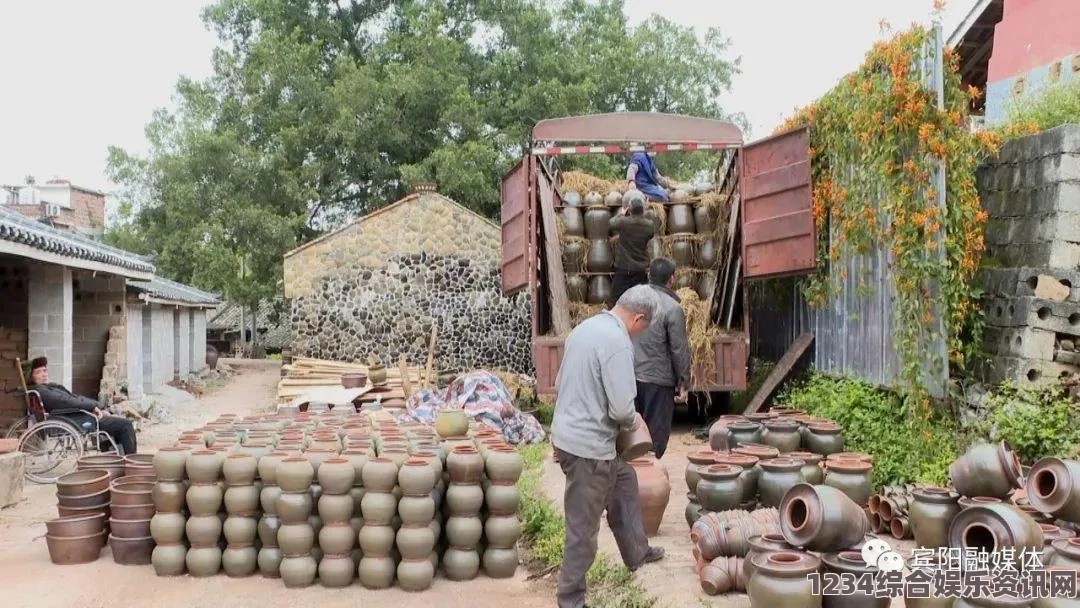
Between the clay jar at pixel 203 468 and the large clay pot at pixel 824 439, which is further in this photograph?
the large clay pot at pixel 824 439

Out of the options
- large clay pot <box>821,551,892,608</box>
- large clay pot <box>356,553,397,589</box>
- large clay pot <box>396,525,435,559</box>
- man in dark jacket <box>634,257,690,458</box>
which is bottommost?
large clay pot <box>356,553,397,589</box>

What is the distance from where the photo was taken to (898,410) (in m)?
6.80

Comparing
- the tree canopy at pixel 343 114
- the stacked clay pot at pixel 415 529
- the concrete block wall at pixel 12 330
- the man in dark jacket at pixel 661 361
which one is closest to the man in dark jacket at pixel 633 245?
the man in dark jacket at pixel 661 361

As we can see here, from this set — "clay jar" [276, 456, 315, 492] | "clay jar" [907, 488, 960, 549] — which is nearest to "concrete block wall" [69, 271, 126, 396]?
"clay jar" [276, 456, 315, 492]

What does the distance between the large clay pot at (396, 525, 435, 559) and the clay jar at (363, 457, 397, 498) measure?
30cm

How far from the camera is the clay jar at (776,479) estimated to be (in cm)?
505

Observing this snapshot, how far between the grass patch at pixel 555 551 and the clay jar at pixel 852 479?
4.65 feet

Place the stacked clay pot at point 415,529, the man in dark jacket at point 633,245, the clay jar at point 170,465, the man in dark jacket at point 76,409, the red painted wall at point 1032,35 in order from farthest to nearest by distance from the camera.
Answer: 1. the red painted wall at point 1032,35
2. the man in dark jacket at point 76,409
3. the man in dark jacket at point 633,245
4. the clay jar at point 170,465
5. the stacked clay pot at point 415,529

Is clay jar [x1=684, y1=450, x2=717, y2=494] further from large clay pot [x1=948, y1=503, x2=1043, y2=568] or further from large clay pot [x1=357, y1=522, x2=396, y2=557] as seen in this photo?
large clay pot [x1=357, y1=522, x2=396, y2=557]

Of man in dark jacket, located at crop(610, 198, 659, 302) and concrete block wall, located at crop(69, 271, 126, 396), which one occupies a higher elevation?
man in dark jacket, located at crop(610, 198, 659, 302)

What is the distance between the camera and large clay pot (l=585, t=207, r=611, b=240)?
1007cm

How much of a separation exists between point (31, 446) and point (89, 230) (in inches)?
749

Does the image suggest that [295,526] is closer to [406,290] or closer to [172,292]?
[406,290]

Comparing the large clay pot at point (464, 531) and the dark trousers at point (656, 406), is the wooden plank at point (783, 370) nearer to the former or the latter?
the dark trousers at point (656, 406)
